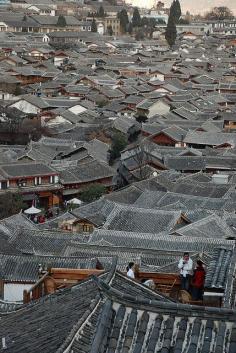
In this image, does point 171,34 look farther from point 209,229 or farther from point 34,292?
point 34,292

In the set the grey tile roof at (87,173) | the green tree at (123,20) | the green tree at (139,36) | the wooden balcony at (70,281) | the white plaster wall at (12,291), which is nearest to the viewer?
the wooden balcony at (70,281)

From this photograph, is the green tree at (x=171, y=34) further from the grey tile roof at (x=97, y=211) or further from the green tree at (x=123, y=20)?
the grey tile roof at (x=97, y=211)

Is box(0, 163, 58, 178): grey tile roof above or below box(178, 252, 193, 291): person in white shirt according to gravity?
below

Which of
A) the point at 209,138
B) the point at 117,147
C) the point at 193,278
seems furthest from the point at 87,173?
the point at 193,278

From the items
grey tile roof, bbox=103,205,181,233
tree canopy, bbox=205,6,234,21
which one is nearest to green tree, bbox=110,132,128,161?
grey tile roof, bbox=103,205,181,233

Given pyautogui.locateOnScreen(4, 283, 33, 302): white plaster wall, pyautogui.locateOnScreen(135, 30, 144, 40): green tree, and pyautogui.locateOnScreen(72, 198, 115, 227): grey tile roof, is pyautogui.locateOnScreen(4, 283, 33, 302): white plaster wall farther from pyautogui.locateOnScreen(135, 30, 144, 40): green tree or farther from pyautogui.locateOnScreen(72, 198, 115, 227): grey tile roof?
pyautogui.locateOnScreen(135, 30, 144, 40): green tree

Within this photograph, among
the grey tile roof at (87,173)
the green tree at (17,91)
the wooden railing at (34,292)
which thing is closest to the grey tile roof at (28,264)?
the wooden railing at (34,292)
